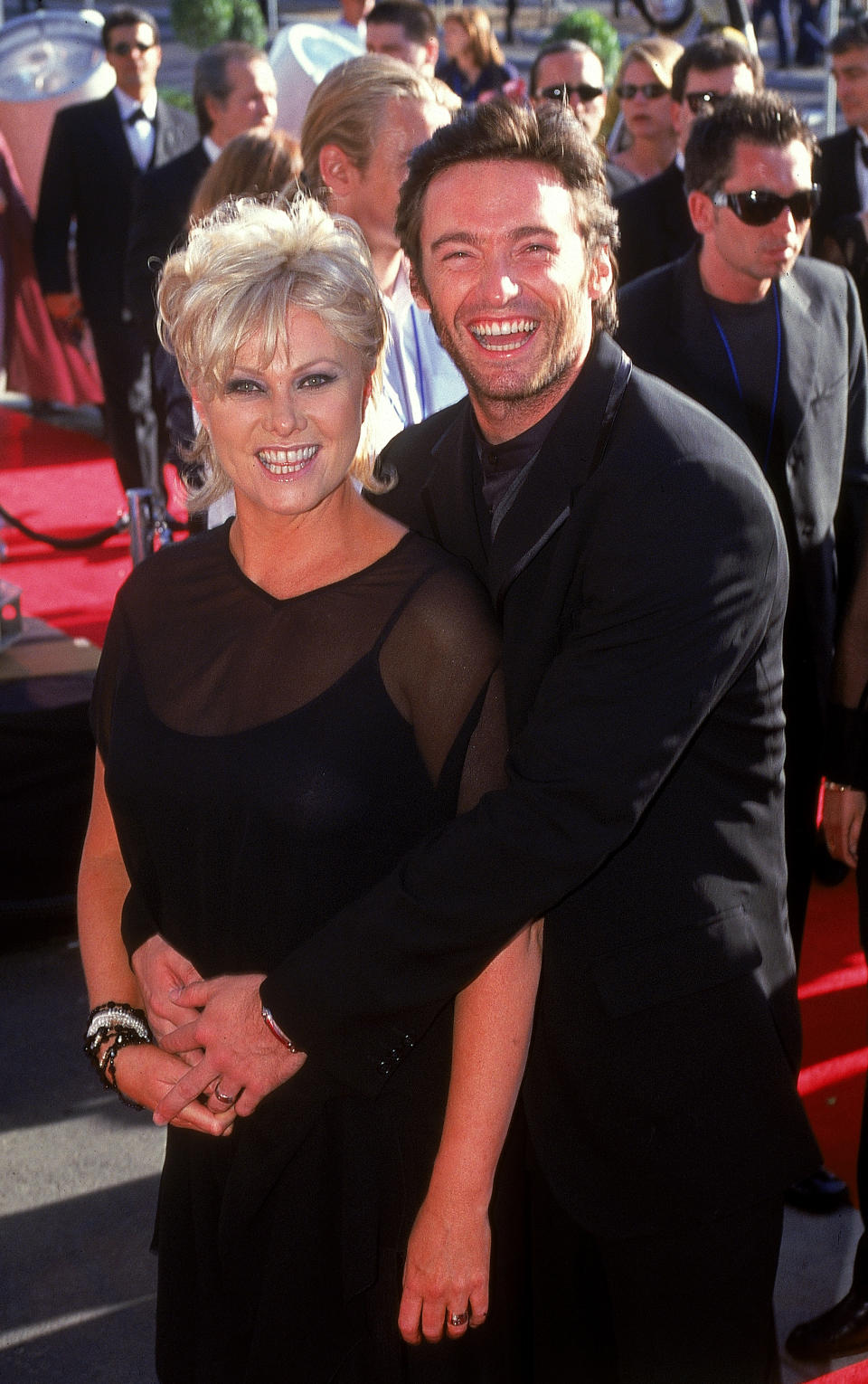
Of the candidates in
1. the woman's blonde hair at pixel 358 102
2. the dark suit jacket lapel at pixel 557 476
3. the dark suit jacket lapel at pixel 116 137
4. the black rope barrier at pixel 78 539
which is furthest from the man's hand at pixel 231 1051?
the dark suit jacket lapel at pixel 116 137

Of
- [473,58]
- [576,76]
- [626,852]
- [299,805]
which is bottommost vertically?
[473,58]

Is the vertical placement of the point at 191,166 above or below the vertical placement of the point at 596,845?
below

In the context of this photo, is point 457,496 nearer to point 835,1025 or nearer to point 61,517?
point 835,1025

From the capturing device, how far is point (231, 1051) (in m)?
1.69

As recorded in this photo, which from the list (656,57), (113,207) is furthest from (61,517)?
(656,57)

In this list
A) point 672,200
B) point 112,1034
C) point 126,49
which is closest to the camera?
point 112,1034

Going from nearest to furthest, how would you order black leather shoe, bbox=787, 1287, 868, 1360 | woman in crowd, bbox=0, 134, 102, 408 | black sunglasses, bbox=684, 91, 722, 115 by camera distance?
black leather shoe, bbox=787, 1287, 868, 1360 → black sunglasses, bbox=684, 91, 722, 115 → woman in crowd, bbox=0, 134, 102, 408

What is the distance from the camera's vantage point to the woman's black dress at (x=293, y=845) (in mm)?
1653

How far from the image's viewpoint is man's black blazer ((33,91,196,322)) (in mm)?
6996

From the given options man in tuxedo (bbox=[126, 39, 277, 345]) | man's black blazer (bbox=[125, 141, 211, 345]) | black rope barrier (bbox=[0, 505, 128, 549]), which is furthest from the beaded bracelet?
black rope barrier (bbox=[0, 505, 128, 549])

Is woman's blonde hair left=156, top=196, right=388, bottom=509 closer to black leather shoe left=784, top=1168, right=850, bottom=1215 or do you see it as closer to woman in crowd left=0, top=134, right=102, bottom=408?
black leather shoe left=784, top=1168, right=850, bottom=1215

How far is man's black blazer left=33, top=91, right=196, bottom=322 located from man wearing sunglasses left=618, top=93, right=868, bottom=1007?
4.24 meters

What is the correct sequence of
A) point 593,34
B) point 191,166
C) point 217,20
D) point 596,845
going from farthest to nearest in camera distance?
point 217,20, point 593,34, point 191,166, point 596,845

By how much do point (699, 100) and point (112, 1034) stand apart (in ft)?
15.1
